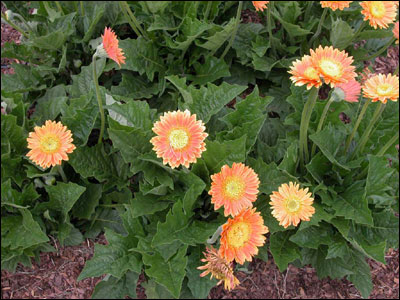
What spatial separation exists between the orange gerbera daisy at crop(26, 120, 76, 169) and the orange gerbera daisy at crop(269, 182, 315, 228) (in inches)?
42.1

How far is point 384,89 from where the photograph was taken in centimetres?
211

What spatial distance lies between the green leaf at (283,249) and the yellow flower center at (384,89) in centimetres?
95

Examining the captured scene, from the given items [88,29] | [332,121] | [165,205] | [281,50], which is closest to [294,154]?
[332,121]

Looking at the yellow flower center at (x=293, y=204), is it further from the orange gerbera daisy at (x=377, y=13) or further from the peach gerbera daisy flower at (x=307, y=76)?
the orange gerbera daisy at (x=377, y=13)

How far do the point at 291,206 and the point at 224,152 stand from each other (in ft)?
1.52

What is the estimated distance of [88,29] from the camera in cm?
307

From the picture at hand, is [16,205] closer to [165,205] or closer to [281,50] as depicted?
[165,205]

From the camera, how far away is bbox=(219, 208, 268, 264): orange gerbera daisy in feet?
6.49

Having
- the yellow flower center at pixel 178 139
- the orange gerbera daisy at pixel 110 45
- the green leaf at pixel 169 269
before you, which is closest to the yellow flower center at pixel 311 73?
the yellow flower center at pixel 178 139

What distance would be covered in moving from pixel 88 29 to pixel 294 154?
5.42 ft

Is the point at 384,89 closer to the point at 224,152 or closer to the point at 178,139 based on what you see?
the point at 224,152

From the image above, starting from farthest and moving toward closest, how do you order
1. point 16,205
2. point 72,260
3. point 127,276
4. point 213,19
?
point 213,19 < point 72,260 < point 127,276 < point 16,205

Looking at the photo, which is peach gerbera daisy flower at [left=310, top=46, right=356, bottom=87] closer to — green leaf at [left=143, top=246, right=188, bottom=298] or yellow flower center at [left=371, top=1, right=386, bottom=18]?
yellow flower center at [left=371, top=1, right=386, bottom=18]

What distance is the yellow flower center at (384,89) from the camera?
81.7 inches
